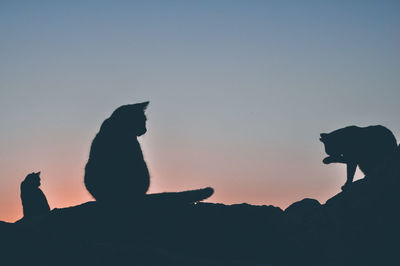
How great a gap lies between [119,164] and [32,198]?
934 cm

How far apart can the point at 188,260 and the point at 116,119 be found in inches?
167

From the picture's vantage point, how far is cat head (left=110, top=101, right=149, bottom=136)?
1161cm

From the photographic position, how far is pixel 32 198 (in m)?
19.2

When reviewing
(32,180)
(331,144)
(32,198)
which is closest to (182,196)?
(331,144)

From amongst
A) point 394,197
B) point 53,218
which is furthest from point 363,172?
point 53,218

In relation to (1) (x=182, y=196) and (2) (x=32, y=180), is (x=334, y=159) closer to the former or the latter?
(1) (x=182, y=196)

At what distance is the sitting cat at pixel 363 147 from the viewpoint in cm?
1530

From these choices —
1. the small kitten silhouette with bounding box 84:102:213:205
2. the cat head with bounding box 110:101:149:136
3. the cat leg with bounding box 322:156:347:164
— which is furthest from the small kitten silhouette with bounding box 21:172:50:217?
the cat leg with bounding box 322:156:347:164

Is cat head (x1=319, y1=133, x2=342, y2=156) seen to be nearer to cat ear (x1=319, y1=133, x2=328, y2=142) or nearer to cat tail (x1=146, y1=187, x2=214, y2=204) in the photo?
cat ear (x1=319, y1=133, x2=328, y2=142)

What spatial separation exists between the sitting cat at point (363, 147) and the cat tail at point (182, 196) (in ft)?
19.7

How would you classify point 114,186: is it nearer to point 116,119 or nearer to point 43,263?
point 116,119

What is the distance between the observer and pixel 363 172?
15836mm

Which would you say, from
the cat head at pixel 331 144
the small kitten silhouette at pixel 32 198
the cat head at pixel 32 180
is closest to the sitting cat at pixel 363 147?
A: the cat head at pixel 331 144

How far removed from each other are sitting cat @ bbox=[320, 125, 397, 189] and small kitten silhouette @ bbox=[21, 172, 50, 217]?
36.0 ft
